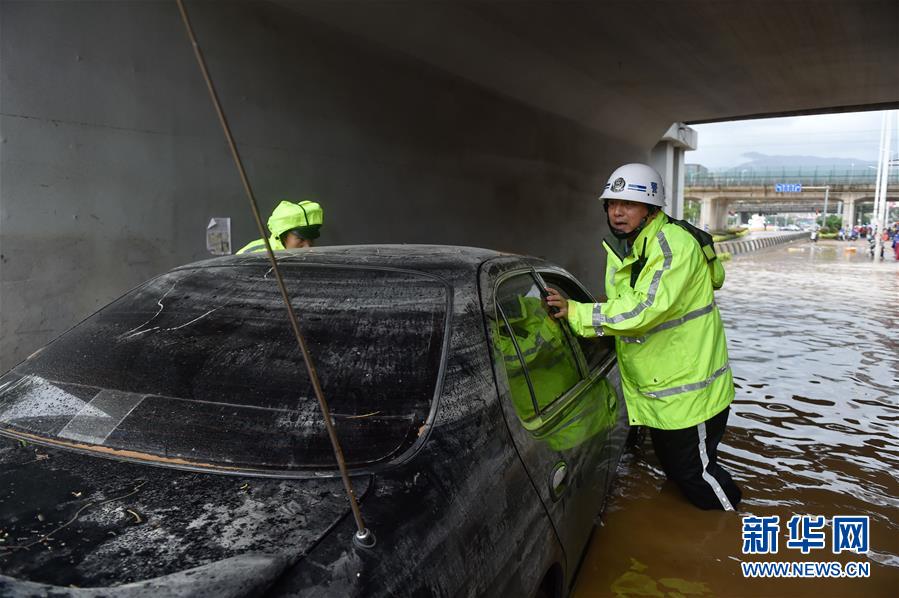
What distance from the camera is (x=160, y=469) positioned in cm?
163

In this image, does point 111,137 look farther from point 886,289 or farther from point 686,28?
point 886,289

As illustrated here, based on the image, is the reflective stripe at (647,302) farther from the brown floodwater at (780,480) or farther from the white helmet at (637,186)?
the brown floodwater at (780,480)

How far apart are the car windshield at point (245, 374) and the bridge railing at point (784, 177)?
70.8 metres

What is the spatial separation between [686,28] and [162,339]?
8549 millimetres

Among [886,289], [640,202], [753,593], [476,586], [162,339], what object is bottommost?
[886,289]

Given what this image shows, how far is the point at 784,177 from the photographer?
226ft

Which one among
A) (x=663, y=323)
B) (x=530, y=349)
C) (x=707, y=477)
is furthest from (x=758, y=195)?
(x=530, y=349)

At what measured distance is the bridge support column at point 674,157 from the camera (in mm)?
19531

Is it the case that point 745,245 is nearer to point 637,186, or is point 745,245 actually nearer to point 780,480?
point 780,480

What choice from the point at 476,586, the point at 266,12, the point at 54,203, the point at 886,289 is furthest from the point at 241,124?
the point at 886,289

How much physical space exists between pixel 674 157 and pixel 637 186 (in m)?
19.3

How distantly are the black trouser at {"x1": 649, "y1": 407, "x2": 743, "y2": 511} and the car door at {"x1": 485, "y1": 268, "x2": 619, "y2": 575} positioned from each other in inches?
15.4

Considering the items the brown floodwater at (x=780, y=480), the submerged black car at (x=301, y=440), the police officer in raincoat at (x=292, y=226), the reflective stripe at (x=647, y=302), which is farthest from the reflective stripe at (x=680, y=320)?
the police officer in raincoat at (x=292, y=226)

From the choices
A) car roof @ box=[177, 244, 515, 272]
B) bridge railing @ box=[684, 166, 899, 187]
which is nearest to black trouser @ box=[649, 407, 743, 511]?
car roof @ box=[177, 244, 515, 272]
